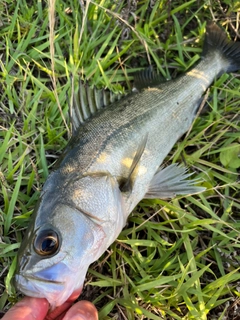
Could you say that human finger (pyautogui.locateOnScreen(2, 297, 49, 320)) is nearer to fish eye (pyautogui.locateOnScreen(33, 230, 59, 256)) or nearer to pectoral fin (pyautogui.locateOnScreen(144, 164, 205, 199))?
fish eye (pyautogui.locateOnScreen(33, 230, 59, 256))

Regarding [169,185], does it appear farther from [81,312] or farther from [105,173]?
[81,312]

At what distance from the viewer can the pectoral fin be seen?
2.84 m

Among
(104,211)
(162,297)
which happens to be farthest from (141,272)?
(104,211)

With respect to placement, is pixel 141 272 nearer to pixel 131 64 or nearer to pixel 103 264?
pixel 103 264

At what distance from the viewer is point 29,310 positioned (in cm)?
206

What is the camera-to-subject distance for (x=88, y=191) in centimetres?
242

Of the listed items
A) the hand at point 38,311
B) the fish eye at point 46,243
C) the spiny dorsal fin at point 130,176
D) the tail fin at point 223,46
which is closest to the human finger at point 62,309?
the hand at point 38,311

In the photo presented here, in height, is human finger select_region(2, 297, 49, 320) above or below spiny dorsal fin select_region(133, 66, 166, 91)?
below

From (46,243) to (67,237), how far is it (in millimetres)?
126

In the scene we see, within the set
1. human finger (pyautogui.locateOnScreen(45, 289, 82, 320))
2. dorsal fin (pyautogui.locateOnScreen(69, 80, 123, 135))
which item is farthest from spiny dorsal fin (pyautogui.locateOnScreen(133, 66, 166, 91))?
human finger (pyautogui.locateOnScreen(45, 289, 82, 320))

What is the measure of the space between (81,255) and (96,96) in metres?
1.32

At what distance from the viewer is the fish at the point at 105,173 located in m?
2.16

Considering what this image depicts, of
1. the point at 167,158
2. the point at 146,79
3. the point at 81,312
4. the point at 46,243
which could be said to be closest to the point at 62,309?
the point at 81,312

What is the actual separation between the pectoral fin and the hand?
0.96 meters
